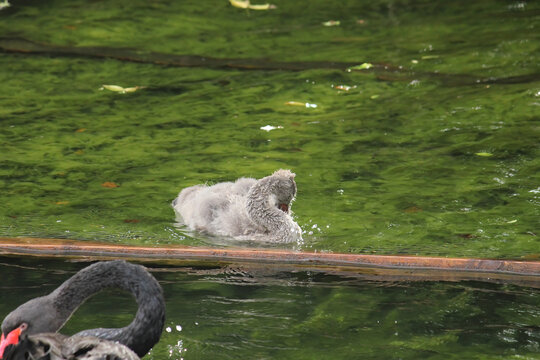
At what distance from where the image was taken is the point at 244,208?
218 inches

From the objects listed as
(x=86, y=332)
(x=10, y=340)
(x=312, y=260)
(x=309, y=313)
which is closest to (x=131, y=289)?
Result: (x=86, y=332)

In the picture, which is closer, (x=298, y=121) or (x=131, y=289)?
(x=131, y=289)

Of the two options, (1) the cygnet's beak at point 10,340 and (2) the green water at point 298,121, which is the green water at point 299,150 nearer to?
(2) the green water at point 298,121

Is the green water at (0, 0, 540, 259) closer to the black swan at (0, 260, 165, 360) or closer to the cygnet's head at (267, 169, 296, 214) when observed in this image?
the cygnet's head at (267, 169, 296, 214)

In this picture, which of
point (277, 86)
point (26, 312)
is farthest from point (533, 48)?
point (26, 312)

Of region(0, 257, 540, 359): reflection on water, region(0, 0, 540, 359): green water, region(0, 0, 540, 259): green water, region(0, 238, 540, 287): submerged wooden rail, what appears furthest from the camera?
region(0, 0, 540, 259): green water

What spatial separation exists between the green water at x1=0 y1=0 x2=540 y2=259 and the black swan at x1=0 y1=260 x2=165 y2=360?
1.42 m

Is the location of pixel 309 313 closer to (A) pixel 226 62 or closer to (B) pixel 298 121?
(B) pixel 298 121

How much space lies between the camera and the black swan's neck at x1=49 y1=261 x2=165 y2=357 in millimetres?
3562

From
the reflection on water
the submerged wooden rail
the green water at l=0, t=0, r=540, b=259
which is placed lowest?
the reflection on water

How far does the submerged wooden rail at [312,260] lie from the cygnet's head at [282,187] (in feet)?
1.33

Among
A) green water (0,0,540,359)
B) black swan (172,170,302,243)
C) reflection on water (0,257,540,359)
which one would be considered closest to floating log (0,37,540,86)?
green water (0,0,540,359)

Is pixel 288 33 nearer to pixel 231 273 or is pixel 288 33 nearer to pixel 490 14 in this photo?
pixel 490 14

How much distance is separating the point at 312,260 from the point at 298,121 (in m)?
2.10
